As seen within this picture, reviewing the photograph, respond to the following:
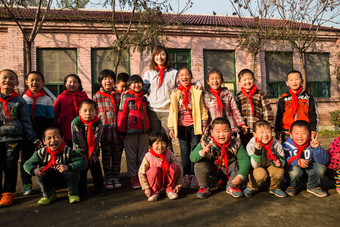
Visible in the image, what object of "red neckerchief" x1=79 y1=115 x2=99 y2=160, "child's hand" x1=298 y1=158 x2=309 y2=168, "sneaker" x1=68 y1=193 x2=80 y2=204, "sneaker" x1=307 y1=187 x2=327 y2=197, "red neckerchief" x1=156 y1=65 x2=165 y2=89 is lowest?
"sneaker" x1=307 y1=187 x2=327 y2=197

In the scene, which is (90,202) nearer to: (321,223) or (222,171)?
(222,171)

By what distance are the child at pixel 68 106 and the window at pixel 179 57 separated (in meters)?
7.16

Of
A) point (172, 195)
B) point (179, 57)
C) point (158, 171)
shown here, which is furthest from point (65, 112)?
point (179, 57)

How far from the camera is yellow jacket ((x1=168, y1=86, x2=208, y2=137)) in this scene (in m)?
3.44

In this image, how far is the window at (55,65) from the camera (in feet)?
31.7

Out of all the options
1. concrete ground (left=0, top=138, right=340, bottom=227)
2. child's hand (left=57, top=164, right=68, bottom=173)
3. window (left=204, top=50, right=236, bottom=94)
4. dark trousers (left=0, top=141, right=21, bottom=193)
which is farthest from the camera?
window (left=204, top=50, right=236, bottom=94)

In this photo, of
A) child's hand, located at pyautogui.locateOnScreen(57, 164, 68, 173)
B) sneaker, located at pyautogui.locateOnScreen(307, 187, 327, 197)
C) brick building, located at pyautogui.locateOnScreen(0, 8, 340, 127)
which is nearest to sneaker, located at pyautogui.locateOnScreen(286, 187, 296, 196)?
sneaker, located at pyautogui.locateOnScreen(307, 187, 327, 197)

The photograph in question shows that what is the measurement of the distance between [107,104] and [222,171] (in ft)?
6.04

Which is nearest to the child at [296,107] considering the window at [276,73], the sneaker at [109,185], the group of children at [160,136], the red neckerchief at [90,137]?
the group of children at [160,136]

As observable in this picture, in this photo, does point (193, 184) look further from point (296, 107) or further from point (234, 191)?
point (296, 107)

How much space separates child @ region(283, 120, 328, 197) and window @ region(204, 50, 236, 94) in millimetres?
7907

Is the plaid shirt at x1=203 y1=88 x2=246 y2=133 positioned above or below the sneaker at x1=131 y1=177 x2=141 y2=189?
above

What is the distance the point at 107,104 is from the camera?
12.2 feet

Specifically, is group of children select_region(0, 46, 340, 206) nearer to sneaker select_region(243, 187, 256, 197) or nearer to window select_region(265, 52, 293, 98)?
sneaker select_region(243, 187, 256, 197)
